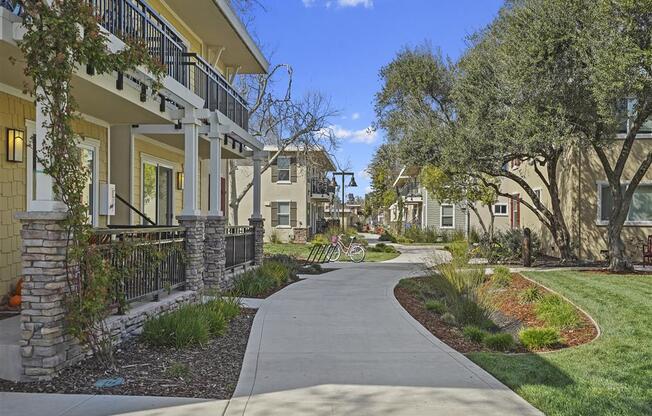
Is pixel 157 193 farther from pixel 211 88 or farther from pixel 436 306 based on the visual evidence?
pixel 436 306

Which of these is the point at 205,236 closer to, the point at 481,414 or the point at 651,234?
the point at 481,414

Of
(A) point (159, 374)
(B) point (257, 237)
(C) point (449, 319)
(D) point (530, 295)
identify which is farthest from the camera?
(B) point (257, 237)

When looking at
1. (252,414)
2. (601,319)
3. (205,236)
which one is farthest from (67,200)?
(601,319)

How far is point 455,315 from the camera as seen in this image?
9.62 meters

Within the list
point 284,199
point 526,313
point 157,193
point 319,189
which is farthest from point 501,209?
point 157,193

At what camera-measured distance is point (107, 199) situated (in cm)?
1048

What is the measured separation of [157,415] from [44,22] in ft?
12.7

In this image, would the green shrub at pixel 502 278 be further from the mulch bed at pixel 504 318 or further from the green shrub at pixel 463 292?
the green shrub at pixel 463 292

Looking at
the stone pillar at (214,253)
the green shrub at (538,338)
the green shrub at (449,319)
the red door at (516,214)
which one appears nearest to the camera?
the green shrub at (538,338)

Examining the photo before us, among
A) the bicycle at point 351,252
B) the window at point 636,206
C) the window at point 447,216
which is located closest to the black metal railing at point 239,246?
the bicycle at point 351,252

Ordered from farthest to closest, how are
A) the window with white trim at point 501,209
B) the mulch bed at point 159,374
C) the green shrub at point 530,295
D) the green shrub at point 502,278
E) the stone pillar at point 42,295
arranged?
the window with white trim at point 501,209 < the green shrub at point 502,278 < the green shrub at point 530,295 < the stone pillar at point 42,295 < the mulch bed at point 159,374

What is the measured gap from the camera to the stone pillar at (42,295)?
537 cm

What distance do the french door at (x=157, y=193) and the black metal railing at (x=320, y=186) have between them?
884 inches

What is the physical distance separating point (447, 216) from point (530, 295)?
25508mm
